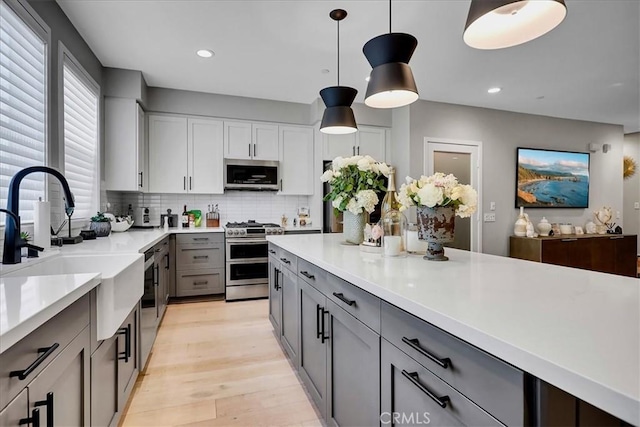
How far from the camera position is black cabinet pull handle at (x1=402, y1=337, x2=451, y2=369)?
0.82 meters

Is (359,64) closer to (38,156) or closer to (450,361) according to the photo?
(38,156)

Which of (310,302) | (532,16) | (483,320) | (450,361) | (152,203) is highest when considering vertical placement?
(532,16)

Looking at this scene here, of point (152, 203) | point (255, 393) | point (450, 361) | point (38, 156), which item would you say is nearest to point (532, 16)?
point (450, 361)

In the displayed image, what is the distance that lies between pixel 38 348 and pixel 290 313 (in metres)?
1.58

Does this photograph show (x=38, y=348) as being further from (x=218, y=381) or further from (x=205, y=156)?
(x=205, y=156)

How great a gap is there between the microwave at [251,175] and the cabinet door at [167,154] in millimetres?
554

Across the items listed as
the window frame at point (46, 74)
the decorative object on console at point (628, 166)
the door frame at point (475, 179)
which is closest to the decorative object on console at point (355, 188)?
the window frame at point (46, 74)

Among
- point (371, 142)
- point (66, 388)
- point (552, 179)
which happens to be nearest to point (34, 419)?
point (66, 388)

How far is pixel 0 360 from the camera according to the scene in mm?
705

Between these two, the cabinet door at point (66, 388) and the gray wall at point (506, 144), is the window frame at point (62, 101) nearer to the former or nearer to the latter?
the cabinet door at point (66, 388)

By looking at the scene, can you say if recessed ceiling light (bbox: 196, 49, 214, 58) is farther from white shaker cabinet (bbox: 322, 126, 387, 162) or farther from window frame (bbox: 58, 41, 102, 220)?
white shaker cabinet (bbox: 322, 126, 387, 162)

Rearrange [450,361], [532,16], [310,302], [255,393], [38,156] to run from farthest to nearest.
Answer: [38,156] < [255,393] < [310,302] < [532,16] < [450,361]

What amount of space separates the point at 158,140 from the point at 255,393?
3.37 meters

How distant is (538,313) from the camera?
0.80m
